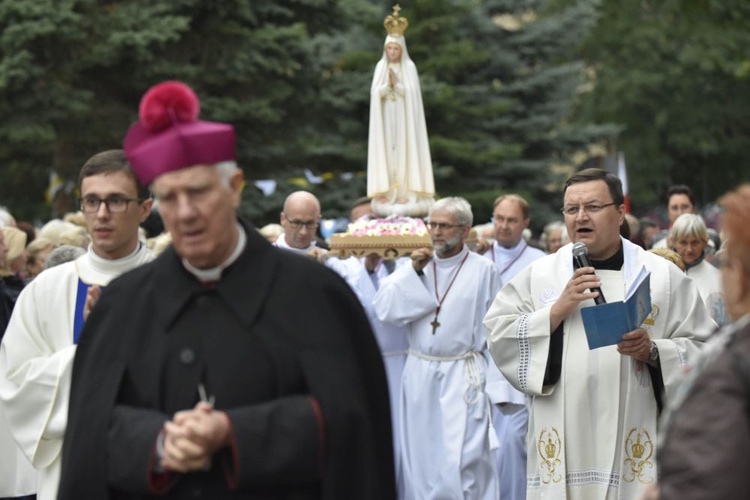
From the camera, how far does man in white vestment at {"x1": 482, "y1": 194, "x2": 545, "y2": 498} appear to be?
1109 centimetres

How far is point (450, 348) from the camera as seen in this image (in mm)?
11133

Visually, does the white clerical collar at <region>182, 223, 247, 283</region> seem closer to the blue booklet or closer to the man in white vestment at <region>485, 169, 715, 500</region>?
the blue booklet

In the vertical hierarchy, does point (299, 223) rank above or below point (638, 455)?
above

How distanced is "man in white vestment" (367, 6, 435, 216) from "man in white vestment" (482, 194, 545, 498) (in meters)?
0.76

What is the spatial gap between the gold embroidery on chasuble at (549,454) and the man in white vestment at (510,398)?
283cm

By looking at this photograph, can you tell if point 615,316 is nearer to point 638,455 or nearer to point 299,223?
point 638,455

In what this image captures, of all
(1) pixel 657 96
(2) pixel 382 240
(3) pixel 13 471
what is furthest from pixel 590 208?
(1) pixel 657 96

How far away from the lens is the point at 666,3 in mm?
35719

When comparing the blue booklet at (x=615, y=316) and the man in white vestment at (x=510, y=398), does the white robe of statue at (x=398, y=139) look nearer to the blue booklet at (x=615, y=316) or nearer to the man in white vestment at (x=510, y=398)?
the man in white vestment at (x=510, y=398)

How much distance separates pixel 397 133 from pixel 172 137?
28.9 ft

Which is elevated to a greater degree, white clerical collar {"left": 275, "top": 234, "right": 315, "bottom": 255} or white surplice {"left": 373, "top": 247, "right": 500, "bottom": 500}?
white clerical collar {"left": 275, "top": 234, "right": 315, "bottom": 255}

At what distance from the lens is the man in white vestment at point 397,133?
42.8 feet

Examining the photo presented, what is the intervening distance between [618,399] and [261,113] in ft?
48.7

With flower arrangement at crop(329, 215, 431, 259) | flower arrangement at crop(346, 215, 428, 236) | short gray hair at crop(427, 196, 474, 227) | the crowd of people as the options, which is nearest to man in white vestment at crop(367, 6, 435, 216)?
flower arrangement at crop(346, 215, 428, 236)
